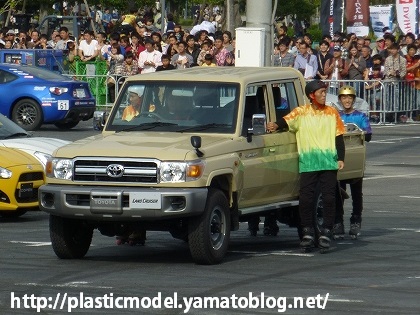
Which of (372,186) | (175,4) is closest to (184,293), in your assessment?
(372,186)

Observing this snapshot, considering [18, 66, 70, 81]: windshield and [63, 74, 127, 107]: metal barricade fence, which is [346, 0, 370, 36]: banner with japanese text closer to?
[63, 74, 127, 107]: metal barricade fence

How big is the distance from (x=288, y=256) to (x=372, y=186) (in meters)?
7.33

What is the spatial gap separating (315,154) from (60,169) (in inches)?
99.4

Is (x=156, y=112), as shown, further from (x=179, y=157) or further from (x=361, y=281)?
(x=361, y=281)

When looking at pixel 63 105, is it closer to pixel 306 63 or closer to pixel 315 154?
pixel 306 63

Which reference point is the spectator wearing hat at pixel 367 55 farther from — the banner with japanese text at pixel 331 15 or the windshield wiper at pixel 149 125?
the windshield wiper at pixel 149 125

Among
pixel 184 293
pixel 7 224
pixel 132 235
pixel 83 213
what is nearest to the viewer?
pixel 184 293

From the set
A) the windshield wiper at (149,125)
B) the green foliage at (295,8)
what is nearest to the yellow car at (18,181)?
the windshield wiper at (149,125)

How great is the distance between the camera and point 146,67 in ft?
103

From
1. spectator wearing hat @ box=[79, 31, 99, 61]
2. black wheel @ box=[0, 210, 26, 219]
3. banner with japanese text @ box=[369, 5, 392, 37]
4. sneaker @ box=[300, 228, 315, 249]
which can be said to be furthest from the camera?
banner with japanese text @ box=[369, 5, 392, 37]

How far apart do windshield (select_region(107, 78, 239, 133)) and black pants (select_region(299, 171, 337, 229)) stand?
3.17ft

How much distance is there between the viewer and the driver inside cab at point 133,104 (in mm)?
13031

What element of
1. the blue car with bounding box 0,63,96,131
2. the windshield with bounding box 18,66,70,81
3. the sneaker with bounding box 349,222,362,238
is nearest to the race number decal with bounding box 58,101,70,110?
the blue car with bounding box 0,63,96,131

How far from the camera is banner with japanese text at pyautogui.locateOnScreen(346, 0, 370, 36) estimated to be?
42562 mm
